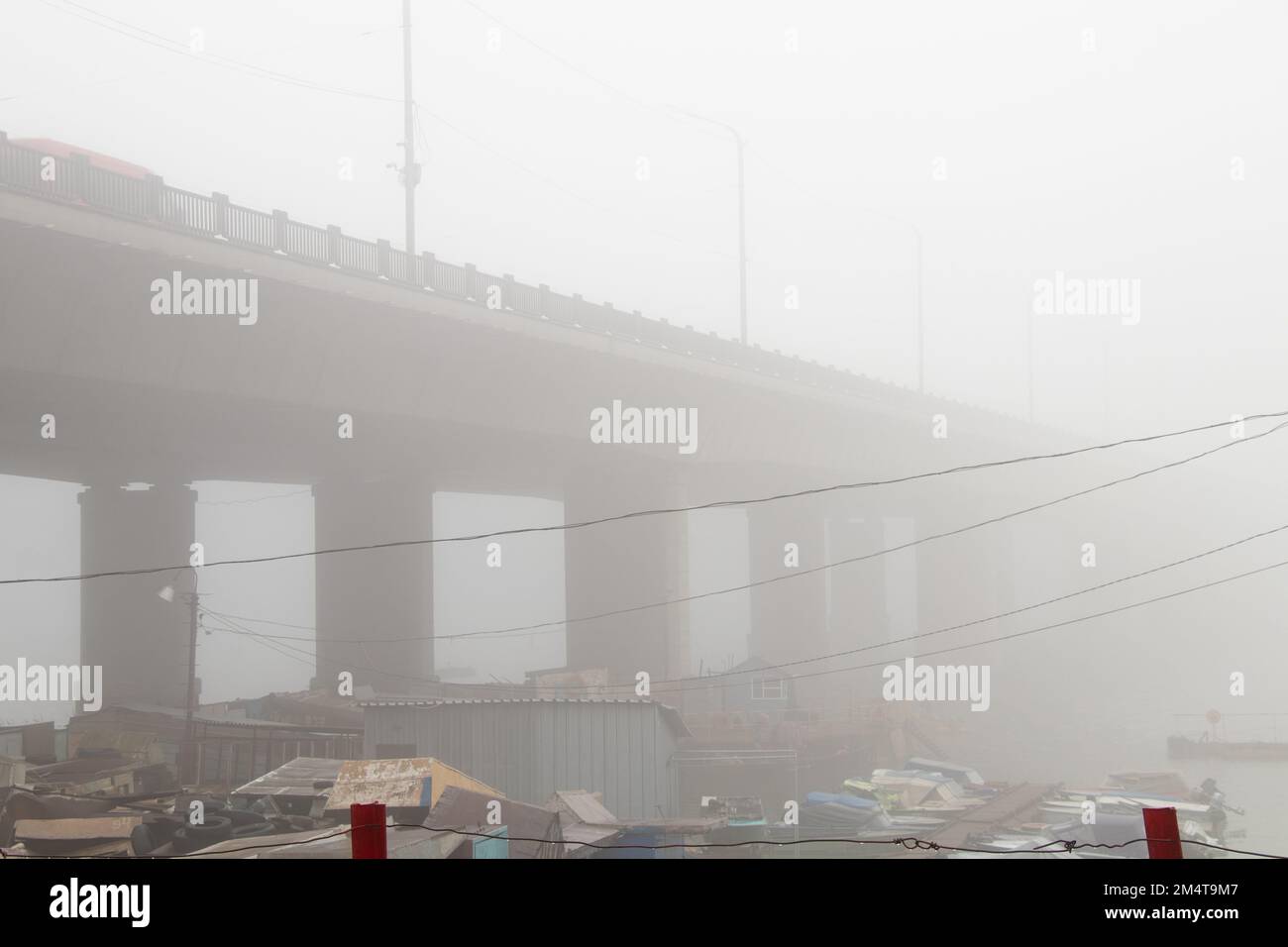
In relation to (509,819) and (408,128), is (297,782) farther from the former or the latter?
(408,128)

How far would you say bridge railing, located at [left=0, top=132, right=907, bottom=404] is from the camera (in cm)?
2438

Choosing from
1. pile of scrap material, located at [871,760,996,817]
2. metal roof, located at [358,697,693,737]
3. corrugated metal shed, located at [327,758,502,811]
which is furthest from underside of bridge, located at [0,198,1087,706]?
pile of scrap material, located at [871,760,996,817]

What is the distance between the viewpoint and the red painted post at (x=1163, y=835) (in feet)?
22.6

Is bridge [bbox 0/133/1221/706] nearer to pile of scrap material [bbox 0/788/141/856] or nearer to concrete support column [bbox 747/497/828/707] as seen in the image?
concrete support column [bbox 747/497/828/707]

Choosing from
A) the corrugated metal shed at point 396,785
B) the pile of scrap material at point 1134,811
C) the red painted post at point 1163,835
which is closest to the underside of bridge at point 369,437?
the corrugated metal shed at point 396,785

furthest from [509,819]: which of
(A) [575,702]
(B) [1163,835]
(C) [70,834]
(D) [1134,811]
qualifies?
(D) [1134,811]

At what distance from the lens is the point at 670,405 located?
4656cm

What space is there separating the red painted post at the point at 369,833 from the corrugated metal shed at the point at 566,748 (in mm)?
21709

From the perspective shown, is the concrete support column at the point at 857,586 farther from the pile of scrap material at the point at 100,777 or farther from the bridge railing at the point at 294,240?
the pile of scrap material at the point at 100,777

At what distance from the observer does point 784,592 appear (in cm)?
6556

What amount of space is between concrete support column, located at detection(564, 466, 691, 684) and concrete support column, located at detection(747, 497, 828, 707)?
1549 cm

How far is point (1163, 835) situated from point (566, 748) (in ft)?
74.8
